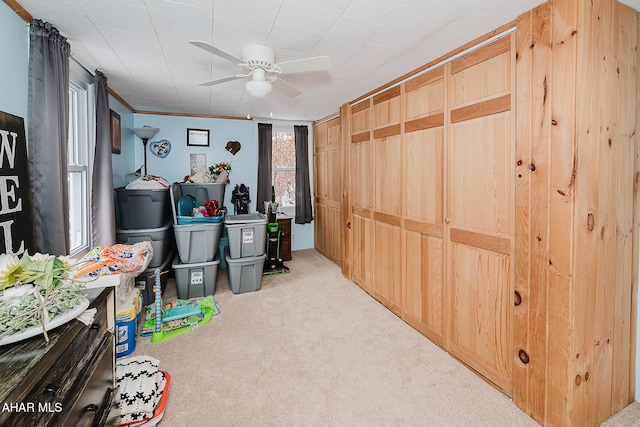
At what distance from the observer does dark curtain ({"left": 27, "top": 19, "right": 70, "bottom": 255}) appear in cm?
184

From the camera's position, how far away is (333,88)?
3340 mm

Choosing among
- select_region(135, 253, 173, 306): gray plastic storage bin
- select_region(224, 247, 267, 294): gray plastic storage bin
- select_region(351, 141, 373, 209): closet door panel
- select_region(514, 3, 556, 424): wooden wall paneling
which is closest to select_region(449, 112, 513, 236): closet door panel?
select_region(514, 3, 556, 424): wooden wall paneling

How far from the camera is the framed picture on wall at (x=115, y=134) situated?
11.4 feet

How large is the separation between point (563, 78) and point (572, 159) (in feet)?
1.38

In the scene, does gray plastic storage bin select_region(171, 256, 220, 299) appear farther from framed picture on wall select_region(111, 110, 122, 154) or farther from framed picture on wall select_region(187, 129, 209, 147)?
framed picture on wall select_region(187, 129, 209, 147)

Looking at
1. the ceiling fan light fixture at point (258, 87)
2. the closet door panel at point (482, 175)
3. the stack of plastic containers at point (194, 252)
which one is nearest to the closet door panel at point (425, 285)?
the closet door panel at point (482, 175)

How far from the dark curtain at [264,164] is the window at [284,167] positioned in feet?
0.99

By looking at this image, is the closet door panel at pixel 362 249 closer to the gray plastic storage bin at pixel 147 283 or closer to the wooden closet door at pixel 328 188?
the wooden closet door at pixel 328 188

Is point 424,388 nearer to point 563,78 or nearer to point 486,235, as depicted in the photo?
point 486,235

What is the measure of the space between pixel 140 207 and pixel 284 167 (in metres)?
2.61

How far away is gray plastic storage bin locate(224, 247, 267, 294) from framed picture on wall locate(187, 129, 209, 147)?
2051mm

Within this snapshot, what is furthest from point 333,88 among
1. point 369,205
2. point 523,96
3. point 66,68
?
point 66,68

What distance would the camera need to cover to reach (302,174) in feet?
17.9

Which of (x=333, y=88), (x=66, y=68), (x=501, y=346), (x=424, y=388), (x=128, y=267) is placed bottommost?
(x=424, y=388)
